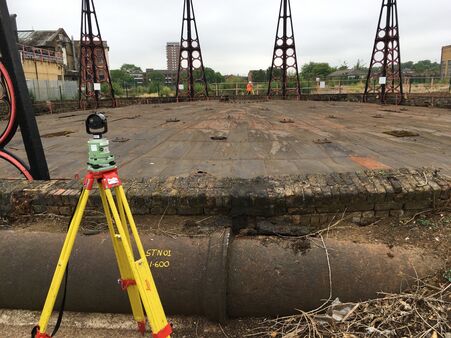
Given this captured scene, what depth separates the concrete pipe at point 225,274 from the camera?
306cm

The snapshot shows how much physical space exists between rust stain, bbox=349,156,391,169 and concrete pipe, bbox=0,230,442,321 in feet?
8.68

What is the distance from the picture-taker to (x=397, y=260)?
318 centimetres

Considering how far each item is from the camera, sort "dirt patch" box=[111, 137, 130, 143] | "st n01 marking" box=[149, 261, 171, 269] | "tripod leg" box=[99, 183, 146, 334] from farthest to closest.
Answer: "dirt patch" box=[111, 137, 130, 143]
"st n01 marking" box=[149, 261, 171, 269]
"tripod leg" box=[99, 183, 146, 334]

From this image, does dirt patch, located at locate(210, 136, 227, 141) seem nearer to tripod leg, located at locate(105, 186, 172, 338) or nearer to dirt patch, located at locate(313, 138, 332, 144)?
dirt patch, located at locate(313, 138, 332, 144)

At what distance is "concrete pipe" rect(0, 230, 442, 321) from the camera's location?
306 cm

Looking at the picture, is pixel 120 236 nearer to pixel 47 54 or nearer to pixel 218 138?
pixel 218 138

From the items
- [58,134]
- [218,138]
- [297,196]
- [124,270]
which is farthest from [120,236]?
[58,134]

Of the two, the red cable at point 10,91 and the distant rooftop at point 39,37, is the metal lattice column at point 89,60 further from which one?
the distant rooftop at point 39,37

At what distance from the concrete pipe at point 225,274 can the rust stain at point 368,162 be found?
2644 mm

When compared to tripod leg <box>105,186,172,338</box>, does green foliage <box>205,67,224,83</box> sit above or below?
above

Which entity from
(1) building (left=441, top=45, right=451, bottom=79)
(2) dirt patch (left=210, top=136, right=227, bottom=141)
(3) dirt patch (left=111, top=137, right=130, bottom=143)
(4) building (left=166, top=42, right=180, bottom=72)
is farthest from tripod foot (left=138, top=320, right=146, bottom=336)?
(4) building (left=166, top=42, right=180, bottom=72)

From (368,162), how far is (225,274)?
4.15m

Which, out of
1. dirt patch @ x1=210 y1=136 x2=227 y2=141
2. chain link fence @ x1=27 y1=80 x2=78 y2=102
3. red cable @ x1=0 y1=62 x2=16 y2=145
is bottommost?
dirt patch @ x1=210 y1=136 x2=227 y2=141

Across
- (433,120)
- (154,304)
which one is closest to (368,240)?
(154,304)
